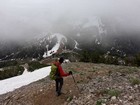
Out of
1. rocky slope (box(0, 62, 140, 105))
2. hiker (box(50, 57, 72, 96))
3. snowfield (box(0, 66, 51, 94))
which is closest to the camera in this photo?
rocky slope (box(0, 62, 140, 105))

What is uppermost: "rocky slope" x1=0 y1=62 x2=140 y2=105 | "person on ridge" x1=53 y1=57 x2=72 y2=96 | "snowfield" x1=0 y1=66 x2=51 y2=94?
"person on ridge" x1=53 y1=57 x2=72 y2=96

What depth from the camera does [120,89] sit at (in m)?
19.6

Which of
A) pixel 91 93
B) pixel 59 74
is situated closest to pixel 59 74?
pixel 59 74

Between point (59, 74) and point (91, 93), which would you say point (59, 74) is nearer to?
point (59, 74)

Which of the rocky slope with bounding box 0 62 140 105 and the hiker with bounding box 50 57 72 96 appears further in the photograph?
the hiker with bounding box 50 57 72 96

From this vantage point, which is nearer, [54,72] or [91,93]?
[91,93]

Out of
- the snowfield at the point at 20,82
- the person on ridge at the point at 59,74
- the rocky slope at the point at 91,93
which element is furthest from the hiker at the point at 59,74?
the snowfield at the point at 20,82

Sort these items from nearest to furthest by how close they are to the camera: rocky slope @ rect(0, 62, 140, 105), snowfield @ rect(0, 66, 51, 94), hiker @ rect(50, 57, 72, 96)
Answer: rocky slope @ rect(0, 62, 140, 105), hiker @ rect(50, 57, 72, 96), snowfield @ rect(0, 66, 51, 94)

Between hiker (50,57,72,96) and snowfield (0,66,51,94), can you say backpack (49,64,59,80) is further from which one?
snowfield (0,66,51,94)

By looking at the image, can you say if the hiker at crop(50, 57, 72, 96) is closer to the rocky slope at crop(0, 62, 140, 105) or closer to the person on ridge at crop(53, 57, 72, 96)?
the person on ridge at crop(53, 57, 72, 96)

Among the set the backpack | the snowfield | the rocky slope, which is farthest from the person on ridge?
the snowfield

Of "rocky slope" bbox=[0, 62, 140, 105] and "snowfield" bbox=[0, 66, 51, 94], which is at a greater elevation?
"rocky slope" bbox=[0, 62, 140, 105]

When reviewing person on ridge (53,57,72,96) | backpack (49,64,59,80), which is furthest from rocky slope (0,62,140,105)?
backpack (49,64,59,80)

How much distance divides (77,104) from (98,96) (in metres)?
1.47
